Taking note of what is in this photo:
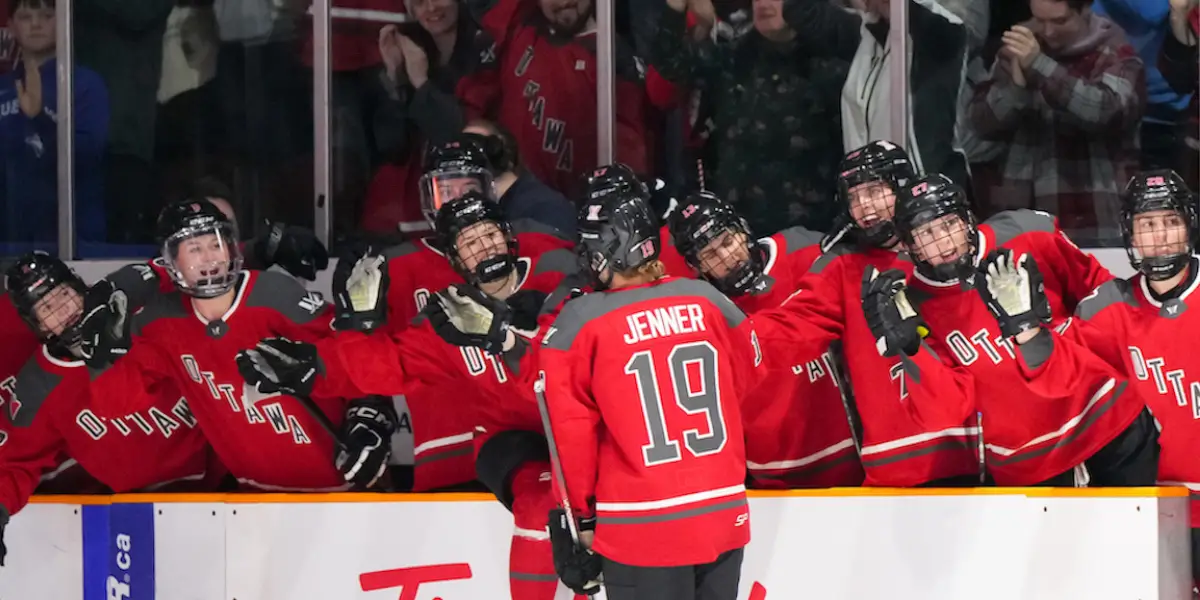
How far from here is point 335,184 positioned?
15.0 feet

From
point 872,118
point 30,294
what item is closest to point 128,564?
A: point 30,294

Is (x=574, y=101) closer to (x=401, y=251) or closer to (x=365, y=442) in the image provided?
(x=401, y=251)

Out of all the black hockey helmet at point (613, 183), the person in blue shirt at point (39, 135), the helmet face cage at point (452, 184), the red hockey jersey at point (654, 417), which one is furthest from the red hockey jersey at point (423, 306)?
the person in blue shirt at point (39, 135)

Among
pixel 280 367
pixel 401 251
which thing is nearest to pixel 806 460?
pixel 401 251

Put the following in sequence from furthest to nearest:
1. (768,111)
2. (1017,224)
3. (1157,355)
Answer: (768,111)
(1017,224)
(1157,355)

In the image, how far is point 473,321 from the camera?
330 centimetres

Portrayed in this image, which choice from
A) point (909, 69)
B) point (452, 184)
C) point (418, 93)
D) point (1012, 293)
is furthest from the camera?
point (418, 93)

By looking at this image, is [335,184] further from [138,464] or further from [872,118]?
[872,118]

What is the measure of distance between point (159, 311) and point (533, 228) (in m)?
0.99

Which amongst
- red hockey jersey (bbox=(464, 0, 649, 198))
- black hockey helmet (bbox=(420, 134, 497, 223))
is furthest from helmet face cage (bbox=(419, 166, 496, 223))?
red hockey jersey (bbox=(464, 0, 649, 198))

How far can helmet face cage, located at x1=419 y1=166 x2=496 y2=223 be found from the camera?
12.3ft

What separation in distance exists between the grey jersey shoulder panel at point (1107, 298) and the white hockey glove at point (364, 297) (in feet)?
5.33

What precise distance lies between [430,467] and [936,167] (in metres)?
1.59

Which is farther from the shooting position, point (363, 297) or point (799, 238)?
point (799, 238)
